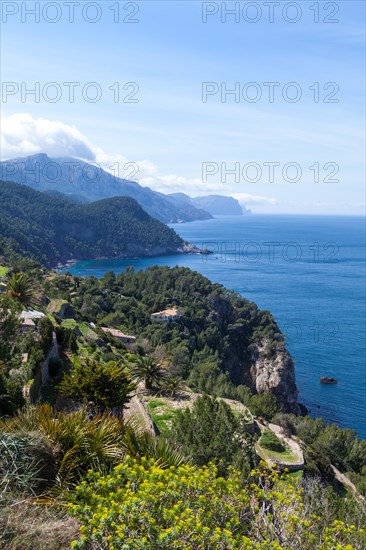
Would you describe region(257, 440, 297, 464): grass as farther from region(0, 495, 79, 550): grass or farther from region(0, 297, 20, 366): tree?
region(0, 495, 79, 550): grass

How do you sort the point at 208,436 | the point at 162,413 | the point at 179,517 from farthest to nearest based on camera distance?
the point at 162,413, the point at 208,436, the point at 179,517

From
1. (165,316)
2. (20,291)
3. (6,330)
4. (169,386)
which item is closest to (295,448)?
(169,386)

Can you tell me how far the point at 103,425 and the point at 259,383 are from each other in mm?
59251

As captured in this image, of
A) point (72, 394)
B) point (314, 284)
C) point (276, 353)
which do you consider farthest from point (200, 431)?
point (314, 284)

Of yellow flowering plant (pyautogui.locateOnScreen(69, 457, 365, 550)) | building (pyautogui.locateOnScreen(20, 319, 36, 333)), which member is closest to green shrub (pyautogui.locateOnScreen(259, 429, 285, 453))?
building (pyautogui.locateOnScreen(20, 319, 36, 333))

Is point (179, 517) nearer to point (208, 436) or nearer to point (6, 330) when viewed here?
point (6, 330)

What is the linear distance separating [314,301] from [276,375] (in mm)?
44765

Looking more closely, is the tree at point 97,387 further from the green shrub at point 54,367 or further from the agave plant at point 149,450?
the agave plant at point 149,450

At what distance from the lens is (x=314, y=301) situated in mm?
102062

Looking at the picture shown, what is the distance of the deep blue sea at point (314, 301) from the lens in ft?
191

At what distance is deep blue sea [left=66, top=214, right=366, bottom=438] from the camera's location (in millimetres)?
58219

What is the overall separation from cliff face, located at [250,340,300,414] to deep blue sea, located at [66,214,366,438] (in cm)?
198

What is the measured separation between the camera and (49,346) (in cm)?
2194

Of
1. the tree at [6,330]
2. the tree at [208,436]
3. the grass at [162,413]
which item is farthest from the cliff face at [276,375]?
the tree at [6,330]
